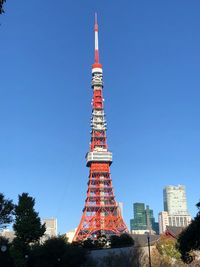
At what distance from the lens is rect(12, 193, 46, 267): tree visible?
203ft

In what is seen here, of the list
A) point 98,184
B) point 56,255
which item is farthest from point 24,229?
point 98,184

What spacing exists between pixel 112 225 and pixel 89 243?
43643 millimetres

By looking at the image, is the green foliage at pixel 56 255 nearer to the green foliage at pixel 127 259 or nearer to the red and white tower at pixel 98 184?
the green foliage at pixel 127 259

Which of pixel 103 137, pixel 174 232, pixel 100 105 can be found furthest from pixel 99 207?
pixel 174 232

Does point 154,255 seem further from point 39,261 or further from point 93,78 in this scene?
point 93,78

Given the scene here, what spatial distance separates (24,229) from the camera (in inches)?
2424

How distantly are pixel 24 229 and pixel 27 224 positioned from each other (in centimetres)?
75

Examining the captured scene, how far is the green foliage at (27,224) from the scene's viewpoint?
61.7 metres

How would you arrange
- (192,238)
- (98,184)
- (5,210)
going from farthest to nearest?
(98,184) < (5,210) < (192,238)

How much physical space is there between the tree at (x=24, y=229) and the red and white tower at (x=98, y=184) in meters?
63.8

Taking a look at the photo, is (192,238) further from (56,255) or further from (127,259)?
(56,255)

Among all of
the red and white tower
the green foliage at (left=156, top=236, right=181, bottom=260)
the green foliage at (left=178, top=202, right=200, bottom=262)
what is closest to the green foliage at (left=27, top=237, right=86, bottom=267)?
the green foliage at (left=156, top=236, right=181, bottom=260)

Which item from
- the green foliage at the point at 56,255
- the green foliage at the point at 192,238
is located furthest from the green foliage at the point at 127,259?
the green foliage at the point at 192,238

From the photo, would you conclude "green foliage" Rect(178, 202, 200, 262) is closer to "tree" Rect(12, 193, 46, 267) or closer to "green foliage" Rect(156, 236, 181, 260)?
"green foliage" Rect(156, 236, 181, 260)
